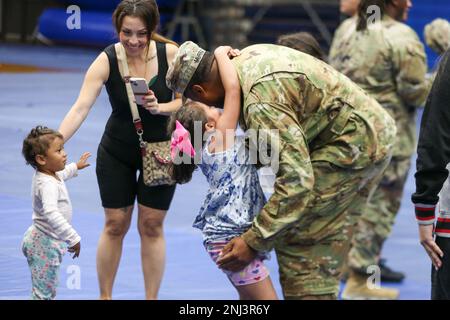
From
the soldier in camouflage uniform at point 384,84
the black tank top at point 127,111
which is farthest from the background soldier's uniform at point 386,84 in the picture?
the black tank top at point 127,111

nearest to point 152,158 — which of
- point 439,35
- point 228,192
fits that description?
point 228,192

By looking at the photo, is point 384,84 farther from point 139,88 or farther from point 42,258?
point 42,258

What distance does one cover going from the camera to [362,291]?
7.41 metres

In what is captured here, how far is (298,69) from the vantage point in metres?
4.46

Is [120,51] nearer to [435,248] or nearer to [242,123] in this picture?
[242,123]

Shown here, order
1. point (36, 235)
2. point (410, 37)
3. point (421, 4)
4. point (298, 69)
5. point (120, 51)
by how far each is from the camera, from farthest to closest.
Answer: point (421, 4)
point (410, 37)
point (120, 51)
point (36, 235)
point (298, 69)

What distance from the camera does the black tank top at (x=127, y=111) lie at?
592 centimetres

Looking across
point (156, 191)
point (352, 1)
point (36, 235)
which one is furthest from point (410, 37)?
point (36, 235)

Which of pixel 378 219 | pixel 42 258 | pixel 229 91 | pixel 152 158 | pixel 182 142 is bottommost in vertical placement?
pixel 378 219

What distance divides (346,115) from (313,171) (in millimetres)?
298

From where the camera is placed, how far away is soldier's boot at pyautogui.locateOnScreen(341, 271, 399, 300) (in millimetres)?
7320

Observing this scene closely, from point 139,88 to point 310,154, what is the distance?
1.21 metres

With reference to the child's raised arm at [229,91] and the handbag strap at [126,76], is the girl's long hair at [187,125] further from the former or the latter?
the handbag strap at [126,76]

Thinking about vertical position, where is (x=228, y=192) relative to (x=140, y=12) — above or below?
below
